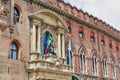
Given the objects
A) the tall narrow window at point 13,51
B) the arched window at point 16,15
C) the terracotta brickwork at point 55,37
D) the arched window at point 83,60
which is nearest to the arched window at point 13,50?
the tall narrow window at point 13,51

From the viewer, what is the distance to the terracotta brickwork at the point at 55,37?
1894 centimetres

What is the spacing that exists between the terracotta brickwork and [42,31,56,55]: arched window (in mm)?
419

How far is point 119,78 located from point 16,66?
1696 centimetres

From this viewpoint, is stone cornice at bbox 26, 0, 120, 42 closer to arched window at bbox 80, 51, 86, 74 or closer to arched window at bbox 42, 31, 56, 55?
arched window at bbox 42, 31, 56, 55

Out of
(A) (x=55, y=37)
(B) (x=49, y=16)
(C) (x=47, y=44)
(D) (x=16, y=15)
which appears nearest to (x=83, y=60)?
(A) (x=55, y=37)

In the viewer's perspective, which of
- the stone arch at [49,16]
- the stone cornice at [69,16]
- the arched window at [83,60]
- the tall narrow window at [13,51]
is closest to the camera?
the tall narrow window at [13,51]

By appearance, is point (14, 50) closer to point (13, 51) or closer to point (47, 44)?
point (13, 51)

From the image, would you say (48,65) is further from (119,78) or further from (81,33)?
(119,78)

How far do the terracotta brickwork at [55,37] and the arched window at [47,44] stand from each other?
42 centimetres

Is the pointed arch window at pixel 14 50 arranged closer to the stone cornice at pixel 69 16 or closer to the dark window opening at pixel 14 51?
the dark window opening at pixel 14 51

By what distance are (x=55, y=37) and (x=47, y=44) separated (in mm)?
1335

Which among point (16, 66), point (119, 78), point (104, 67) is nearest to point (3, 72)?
point (16, 66)

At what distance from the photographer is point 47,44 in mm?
22141

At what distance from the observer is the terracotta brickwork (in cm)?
1894
